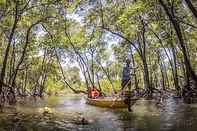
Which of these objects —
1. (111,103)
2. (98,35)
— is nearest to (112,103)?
(111,103)

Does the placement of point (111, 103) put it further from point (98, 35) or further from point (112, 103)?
point (98, 35)

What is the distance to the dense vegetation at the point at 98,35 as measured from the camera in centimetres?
2333

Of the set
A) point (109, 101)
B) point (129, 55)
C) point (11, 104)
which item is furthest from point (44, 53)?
point (109, 101)

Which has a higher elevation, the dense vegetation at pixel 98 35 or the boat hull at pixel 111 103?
the dense vegetation at pixel 98 35

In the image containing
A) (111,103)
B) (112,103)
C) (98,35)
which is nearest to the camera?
(112,103)

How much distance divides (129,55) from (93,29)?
12.5 meters

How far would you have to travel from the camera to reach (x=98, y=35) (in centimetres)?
4203

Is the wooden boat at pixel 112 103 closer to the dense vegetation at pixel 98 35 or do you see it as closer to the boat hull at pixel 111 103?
the boat hull at pixel 111 103

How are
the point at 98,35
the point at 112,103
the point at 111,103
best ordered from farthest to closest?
1. the point at 98,35
2. the point at 111,103
3. the point at 112,103

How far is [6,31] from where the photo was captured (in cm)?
3403

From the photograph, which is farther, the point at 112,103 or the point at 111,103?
the point at 111,103

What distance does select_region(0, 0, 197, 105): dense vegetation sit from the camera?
2333 centimetres

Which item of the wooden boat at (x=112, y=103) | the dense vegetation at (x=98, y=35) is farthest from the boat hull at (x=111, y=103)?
A: the dense vegetation at (x=98, y=35)

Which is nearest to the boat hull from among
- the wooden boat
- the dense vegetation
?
the wooden boat
